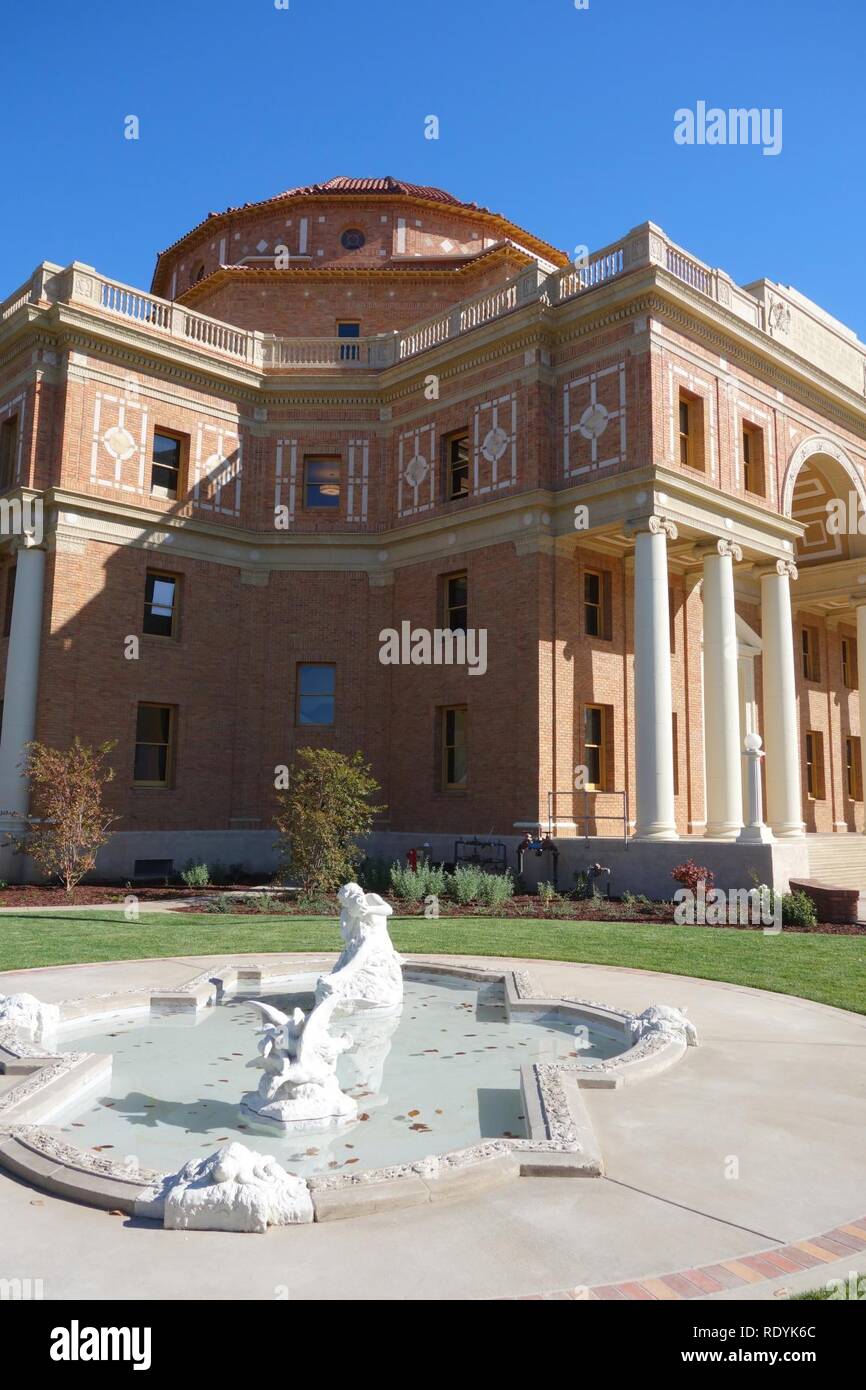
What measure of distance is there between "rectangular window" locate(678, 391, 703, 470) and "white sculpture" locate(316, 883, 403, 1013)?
17791mm

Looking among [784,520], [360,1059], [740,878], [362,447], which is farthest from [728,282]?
[360,1059]

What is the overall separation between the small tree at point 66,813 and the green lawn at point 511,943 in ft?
11.8

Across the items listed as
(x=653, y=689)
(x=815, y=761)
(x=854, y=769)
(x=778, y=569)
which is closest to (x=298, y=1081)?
(x=653, y=689)

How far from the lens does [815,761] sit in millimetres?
35281

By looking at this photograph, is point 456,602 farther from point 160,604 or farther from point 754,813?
point 754,813

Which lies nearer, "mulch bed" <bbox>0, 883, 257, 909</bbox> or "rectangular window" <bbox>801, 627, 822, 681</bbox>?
"mulch bed" <bbox>0, 883, 257, 909</bbox>

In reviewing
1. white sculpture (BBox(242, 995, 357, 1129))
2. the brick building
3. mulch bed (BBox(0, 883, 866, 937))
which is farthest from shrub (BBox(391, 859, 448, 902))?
white sculpture (BBox(242, 995, 357, 1129))

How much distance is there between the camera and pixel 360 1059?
834 centimetres

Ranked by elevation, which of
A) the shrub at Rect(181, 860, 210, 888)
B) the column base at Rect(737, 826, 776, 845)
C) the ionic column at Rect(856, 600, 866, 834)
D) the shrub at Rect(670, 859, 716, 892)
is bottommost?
the shrub at Rect(181, 860, 210, 888)

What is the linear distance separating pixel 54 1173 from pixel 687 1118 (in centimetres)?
382

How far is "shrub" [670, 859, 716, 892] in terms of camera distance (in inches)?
770

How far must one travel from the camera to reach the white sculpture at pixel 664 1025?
8.21 meters

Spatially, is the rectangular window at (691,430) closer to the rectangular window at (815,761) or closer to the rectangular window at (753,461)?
the rectangular window at (753,461)

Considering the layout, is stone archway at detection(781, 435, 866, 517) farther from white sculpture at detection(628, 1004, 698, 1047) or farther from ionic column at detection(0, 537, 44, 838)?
white sculpture at detection(628, 1004, 698, 1047)
